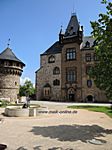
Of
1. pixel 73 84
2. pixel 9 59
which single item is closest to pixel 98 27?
pixel 9 59

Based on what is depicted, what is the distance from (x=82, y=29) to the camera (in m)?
51.2

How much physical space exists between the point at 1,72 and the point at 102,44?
34977 millimetres

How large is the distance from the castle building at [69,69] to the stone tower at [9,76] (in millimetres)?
9727

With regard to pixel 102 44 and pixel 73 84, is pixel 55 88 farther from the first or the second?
pixel 102 44

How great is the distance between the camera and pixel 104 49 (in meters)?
11.9

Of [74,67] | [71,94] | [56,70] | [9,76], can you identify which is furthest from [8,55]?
[71,94]

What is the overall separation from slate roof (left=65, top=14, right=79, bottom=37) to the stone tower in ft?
52.5

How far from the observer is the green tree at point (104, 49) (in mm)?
11424

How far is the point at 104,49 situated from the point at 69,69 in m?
38.5

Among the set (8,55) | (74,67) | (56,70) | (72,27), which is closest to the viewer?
(8,55)

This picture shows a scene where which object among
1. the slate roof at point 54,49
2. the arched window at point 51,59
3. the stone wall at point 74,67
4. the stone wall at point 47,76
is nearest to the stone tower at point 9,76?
the stone wall at point 47,76

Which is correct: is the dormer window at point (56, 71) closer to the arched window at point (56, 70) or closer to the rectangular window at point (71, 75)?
the arched window at point (56, 70)

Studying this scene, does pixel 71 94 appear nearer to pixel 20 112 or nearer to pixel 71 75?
pixel 71 75

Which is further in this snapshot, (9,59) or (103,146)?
(9,59)
